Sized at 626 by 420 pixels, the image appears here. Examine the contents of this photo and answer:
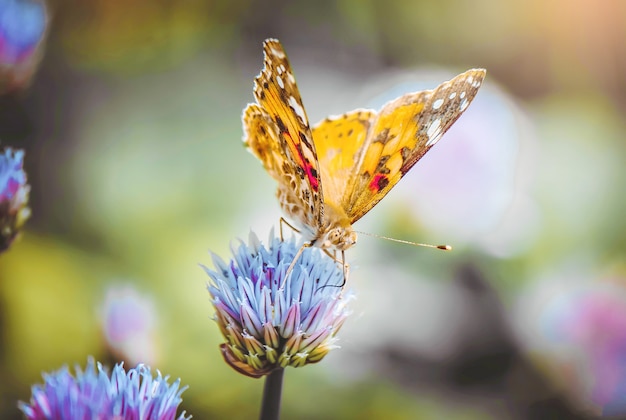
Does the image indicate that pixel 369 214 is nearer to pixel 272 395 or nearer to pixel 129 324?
pixel 129 324

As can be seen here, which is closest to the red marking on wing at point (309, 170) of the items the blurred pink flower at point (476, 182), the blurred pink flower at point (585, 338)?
the blurred pink flower at point (476, 182)

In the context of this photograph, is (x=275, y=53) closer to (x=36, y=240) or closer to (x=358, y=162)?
(x=358, y=162)

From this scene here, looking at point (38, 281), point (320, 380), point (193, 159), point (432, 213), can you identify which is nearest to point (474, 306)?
point (432, 213)

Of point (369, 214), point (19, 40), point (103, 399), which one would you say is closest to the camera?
point (103, 399)

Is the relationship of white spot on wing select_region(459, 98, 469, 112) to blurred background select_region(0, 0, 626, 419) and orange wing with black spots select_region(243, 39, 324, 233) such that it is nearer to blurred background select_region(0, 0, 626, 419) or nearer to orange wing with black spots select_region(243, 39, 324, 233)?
orange wing with black spots select_region(243, 39, 324, 233)

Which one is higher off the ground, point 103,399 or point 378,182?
point 378,182

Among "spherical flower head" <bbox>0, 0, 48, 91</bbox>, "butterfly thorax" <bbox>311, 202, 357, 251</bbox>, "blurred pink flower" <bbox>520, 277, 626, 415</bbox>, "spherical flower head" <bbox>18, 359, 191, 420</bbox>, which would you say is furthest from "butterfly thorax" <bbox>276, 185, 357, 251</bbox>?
"blurred pink flower" <bbox>520, 277, 626, 415</bbox>

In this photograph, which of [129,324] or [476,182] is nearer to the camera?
[129,324]

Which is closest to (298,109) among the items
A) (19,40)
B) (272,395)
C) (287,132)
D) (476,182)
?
(287,132)
